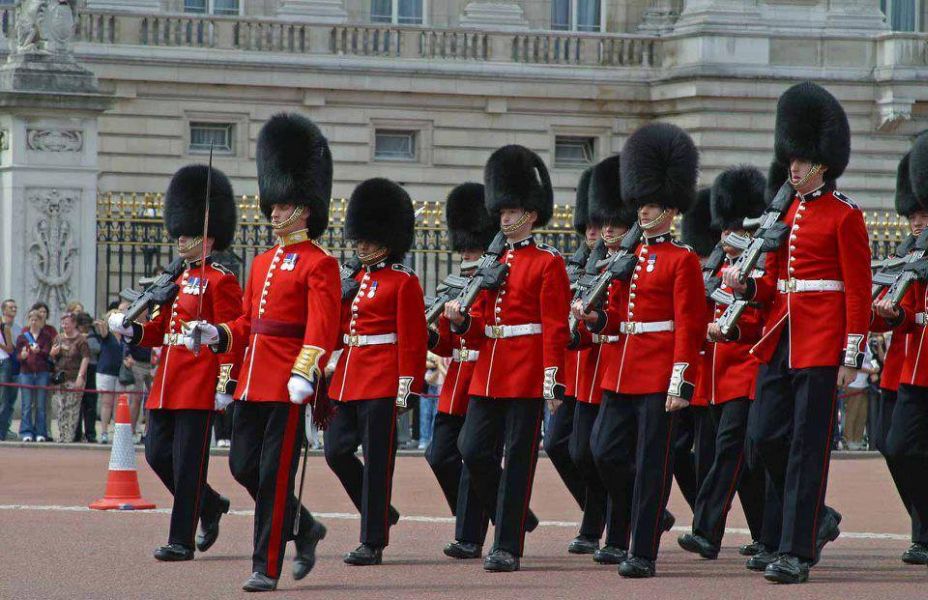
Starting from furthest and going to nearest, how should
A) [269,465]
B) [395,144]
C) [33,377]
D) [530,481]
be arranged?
[395,144] → [33,377] → [530,481] → [269,465]

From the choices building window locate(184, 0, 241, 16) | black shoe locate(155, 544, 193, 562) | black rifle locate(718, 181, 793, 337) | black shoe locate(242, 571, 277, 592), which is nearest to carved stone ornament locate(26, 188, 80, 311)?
black shoe locate(155, 544, 193, 562)

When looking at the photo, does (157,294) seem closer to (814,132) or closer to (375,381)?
(375,381)

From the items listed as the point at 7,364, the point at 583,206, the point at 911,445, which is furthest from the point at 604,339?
the point at 7,364

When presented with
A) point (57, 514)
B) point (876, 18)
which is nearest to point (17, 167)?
point (57, 514)

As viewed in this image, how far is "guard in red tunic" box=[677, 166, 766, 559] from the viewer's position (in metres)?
9.62

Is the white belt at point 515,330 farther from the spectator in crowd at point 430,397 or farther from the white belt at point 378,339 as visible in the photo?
the spectator in crowd at point 430,397

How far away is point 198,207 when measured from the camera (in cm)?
996

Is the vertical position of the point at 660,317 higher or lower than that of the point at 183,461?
higher

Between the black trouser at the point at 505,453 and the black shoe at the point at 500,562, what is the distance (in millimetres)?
74

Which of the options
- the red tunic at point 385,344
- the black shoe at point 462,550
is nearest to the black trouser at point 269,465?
the red tunic at point 385,344

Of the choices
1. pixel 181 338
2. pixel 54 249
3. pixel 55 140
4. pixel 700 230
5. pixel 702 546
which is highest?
A: pixel 55 140

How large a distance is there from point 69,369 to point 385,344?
26.6ft

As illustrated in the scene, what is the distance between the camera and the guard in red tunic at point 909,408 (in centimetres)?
920

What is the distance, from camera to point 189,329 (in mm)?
8641
